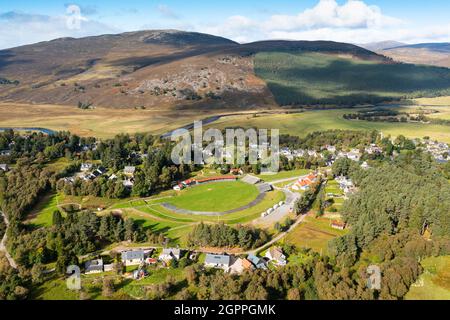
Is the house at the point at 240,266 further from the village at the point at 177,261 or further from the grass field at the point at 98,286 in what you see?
the grass field at the point at 98,286

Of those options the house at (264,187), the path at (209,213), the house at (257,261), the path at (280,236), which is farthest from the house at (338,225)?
the house at (264,187)

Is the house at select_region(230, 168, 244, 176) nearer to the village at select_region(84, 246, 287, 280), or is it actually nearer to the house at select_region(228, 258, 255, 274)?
the village at select_region(84, 246, 287, 280)

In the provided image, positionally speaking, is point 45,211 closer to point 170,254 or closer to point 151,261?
point 151,261

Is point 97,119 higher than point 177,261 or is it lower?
higher

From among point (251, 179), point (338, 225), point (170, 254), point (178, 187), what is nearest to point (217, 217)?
point (170, 254)

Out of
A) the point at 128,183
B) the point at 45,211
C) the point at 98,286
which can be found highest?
the point at 128,183
